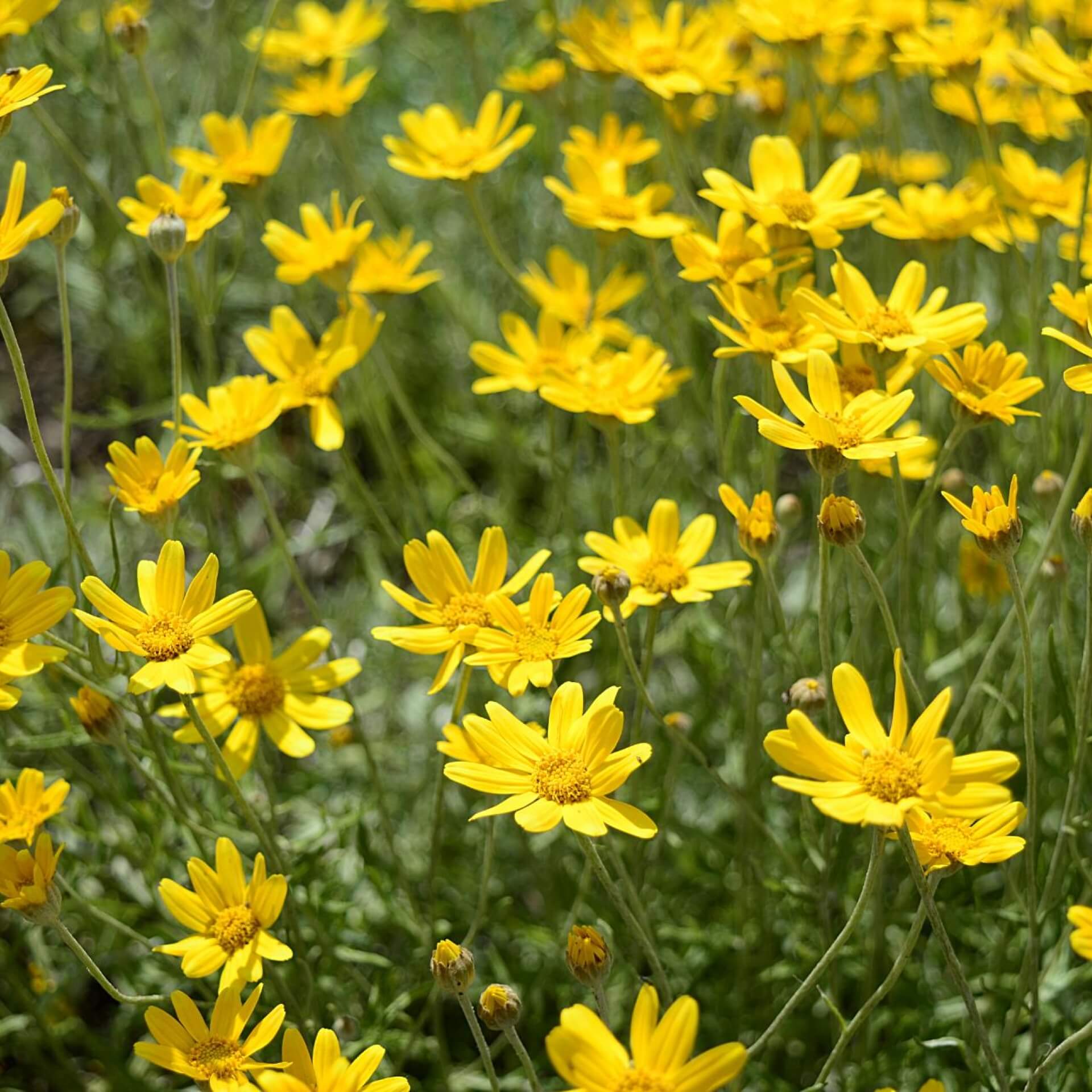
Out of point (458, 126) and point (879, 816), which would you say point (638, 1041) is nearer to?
point (879, 816)

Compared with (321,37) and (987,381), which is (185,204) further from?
(987,381)

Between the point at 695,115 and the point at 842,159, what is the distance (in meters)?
0.68

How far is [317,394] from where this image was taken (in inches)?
83.4

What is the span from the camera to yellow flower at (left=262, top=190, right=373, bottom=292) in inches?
87.6

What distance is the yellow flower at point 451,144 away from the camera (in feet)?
7.92

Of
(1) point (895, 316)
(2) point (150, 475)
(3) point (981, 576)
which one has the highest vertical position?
(2) point (150, 475)

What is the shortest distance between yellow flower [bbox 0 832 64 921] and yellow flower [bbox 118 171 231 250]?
982 millimetres

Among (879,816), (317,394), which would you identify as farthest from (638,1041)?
(317,394)

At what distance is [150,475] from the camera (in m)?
1.82

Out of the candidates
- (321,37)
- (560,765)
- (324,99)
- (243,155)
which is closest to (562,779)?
(560,765)

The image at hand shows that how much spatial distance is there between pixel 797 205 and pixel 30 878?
4.79ft

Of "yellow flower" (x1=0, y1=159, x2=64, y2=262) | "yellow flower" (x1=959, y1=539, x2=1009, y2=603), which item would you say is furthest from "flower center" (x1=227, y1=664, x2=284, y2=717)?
"yellow flower" (x1=959, y1=539, x2=1009, y2=603)

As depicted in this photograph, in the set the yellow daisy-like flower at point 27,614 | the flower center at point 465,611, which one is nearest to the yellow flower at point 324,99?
the flower center at point 465,611

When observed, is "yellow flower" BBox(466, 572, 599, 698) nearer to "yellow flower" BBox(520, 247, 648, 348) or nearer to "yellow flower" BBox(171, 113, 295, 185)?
"yellow flower" BBox(520, 247, 648, 348)
